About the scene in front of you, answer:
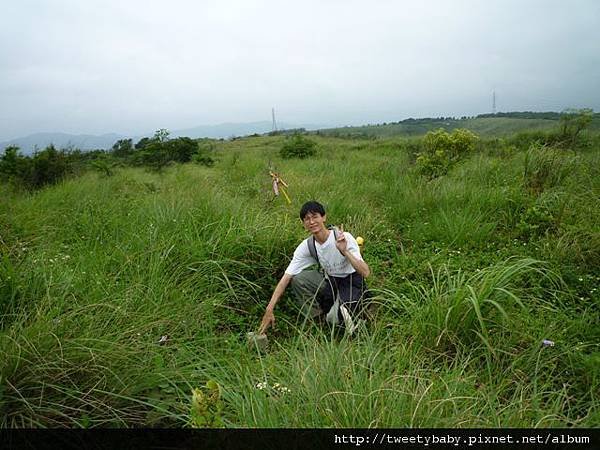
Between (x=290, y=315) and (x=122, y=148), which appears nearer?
(x=290, y=315)

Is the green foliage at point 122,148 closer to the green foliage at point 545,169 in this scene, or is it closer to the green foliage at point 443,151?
the green foliage at point 443,151

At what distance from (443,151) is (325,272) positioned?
5.12 m

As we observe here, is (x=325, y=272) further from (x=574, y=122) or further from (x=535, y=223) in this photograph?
(x=574, y=122)

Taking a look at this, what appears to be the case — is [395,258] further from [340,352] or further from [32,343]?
[32,343]

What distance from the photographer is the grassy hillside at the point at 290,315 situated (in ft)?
5.28

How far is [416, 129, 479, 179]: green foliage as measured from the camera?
6.77 m

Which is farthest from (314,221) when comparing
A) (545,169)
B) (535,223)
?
(545,169)

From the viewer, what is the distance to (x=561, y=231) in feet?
12.4

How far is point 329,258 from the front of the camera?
3049 mm

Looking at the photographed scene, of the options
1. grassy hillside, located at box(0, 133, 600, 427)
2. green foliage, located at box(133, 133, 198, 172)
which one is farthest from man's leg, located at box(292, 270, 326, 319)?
green foliage, located at box(133, 133, 198, 172)

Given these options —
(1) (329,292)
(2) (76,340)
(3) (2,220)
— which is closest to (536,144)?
(1) (329,292)

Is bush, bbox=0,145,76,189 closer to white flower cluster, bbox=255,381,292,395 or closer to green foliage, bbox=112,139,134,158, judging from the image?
white flower cluster, bbox=255,381,292,395

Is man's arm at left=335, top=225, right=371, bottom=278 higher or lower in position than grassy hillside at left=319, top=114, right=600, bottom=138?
lower

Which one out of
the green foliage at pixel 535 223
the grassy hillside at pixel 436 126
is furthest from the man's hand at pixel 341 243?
the grassy hillside at pixel 436 126
